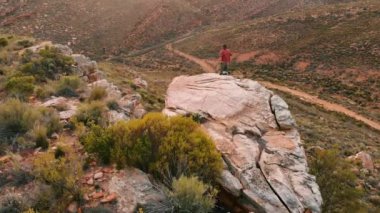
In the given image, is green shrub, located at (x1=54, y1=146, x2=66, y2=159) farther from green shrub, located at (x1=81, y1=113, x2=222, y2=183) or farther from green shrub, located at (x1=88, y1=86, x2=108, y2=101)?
green shrub, located at (x1=88, y1=86, x2=108, y2=101)

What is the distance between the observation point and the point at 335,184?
13422 millimetres

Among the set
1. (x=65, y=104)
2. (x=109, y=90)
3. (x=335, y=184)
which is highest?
(x=65, y=104)

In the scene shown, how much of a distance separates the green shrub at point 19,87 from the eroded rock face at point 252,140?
4411 mm

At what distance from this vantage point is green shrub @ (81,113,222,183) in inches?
351

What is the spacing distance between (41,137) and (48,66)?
6795 millimetres

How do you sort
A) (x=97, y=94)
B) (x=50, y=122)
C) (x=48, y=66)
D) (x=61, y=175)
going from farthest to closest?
1. (x=48, y=66)
2. (x=97, y=94)
3. (x=50, y=122)
4. (x=61, y=175)

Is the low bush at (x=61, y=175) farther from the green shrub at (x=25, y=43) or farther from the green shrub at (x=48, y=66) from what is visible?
the green shrub at (x=25, y=43)

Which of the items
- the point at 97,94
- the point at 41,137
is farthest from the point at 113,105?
the point at 41,137

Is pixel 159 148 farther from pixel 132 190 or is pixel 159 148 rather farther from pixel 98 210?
pixel 98 210

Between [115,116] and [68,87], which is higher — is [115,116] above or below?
below

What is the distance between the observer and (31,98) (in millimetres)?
13023

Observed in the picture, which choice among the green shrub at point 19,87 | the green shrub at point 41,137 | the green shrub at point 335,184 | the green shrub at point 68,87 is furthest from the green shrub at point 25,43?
the green shrub at point 335,184

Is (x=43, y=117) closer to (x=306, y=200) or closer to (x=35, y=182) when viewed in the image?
(x=35, y=182)

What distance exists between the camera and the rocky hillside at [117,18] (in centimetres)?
5384
